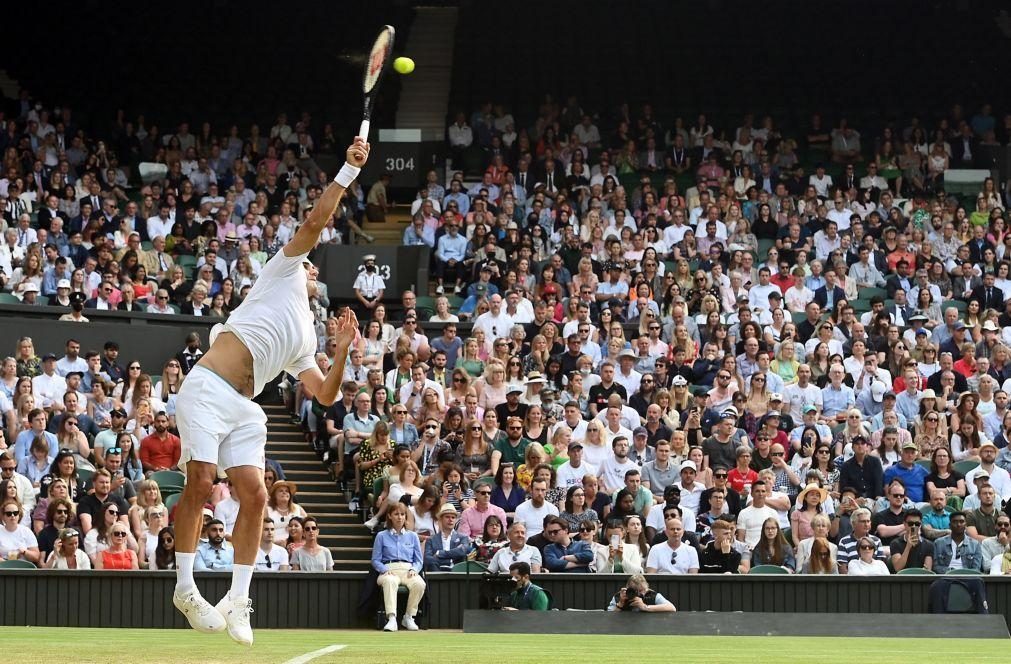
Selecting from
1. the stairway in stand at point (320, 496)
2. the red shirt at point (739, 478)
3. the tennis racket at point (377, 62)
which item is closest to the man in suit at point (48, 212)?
the stairway in stand at point (320, 496)

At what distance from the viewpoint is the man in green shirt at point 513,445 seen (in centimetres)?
1734

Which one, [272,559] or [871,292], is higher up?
[871,292]

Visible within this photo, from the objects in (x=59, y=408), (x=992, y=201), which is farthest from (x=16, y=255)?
(x=992, y=201)

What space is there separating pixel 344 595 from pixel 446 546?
3.93 feet

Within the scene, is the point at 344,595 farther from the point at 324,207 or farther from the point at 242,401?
the point at 324,207

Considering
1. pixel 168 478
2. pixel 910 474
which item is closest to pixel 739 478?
pixel 910 474

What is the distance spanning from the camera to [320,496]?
18.2 m

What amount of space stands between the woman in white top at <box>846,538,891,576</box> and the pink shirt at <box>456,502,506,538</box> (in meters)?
3.62

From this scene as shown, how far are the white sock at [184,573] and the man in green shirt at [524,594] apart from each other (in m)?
7.07

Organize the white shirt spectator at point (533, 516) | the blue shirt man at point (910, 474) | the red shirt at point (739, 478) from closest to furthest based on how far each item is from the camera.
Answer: the white shirt spectator at point (533, 516) → the red shirt at point (739, 478) → the blue shirt man at point (910, 474)

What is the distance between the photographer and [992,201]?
25.0 metres

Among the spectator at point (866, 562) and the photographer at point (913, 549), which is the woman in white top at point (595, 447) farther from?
the photographer at point (913, 549)

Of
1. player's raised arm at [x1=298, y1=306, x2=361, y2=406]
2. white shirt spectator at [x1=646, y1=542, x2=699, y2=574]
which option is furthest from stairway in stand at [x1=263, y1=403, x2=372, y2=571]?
player's raised arm at [x1=298, y1=306, x2=361, y2=406]

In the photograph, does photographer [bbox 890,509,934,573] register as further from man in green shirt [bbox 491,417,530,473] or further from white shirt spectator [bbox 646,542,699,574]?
man in green shirt [bbox 491,417,530,473]
